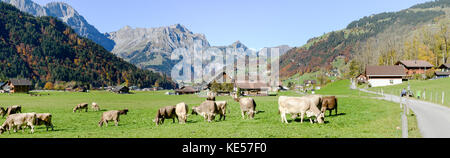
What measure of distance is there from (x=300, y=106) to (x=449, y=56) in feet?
463

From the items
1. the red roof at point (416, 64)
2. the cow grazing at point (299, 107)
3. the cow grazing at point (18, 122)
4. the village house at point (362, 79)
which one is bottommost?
the cow grazing at point (18, 122)

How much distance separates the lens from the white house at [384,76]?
111688 mm

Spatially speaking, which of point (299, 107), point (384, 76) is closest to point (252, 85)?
point (384, 76)

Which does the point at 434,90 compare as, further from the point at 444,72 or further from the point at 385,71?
the point at 444,72

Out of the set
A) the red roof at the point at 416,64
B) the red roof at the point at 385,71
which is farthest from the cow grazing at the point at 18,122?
the red roof at the point at 416,64

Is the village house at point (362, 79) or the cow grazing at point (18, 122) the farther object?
the village house at point (362, 79)

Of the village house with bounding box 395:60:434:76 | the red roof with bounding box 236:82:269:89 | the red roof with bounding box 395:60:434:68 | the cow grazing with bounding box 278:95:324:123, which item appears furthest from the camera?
the red roof with bounding box 395:60:434:68

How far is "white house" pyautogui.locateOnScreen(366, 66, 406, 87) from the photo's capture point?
11169 centimetres

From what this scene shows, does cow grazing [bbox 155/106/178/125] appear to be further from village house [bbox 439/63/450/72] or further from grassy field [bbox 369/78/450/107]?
village house [bbox 439/63/450/72]

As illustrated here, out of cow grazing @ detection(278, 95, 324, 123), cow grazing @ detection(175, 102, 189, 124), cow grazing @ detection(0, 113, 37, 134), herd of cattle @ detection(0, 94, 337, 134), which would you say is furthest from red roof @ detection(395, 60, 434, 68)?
cow grazing @ detection(0, 113, 37, 134)

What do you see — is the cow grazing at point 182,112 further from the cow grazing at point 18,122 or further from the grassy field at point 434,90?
the grassy field at point 434,90

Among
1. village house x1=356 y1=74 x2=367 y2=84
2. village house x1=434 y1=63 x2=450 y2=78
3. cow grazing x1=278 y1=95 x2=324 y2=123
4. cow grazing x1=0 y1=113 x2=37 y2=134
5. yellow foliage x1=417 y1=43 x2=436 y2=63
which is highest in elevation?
yellow foliage x1=417 y1=43 x2=436 y2=63
